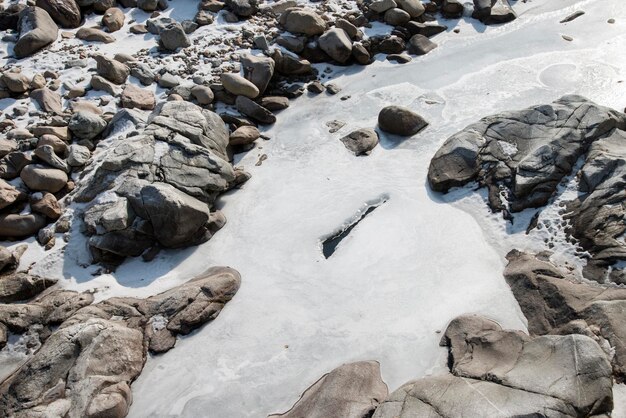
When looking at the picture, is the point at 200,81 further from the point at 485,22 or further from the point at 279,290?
the point at 485,22

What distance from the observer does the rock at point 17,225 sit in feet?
28.8

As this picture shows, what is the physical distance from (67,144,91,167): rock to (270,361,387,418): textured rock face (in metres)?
5.91

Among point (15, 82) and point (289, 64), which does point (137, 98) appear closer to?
point (15, 82)

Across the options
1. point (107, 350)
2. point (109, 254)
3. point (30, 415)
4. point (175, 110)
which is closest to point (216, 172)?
point (175, 110)

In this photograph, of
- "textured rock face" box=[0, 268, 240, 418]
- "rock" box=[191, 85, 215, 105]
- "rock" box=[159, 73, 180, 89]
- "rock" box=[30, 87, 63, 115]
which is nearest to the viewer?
"textured rock face" box=[0, 268, 240, 418]

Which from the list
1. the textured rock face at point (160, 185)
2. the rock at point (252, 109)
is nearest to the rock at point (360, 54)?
the rock at point (252, 109)

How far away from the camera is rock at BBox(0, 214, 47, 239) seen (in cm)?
877

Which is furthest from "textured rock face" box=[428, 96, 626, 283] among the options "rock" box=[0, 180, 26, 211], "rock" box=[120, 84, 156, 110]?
"rock" box=[0, 180, 26, 211]

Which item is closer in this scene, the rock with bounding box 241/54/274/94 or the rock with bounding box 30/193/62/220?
the rock with bounding box 30/193/62/220

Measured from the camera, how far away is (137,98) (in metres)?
11.2

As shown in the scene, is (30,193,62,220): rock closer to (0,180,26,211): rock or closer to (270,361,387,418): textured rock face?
(0,180,26,211): rock

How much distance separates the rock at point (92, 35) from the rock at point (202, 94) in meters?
2.90

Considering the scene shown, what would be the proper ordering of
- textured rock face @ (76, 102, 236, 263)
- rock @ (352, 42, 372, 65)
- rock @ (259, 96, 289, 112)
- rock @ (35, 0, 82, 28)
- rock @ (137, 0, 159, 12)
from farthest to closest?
1. rock @ (137, 0, 159, 12)
2. rock @ (352, 42, 372, 65)
3. rock @ (35, 0, 82, 28)
4. rock @ (259, 96, 289, 112)
5. textured rock face @ (76, 102, 236, 263)

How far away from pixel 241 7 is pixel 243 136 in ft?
15.2
